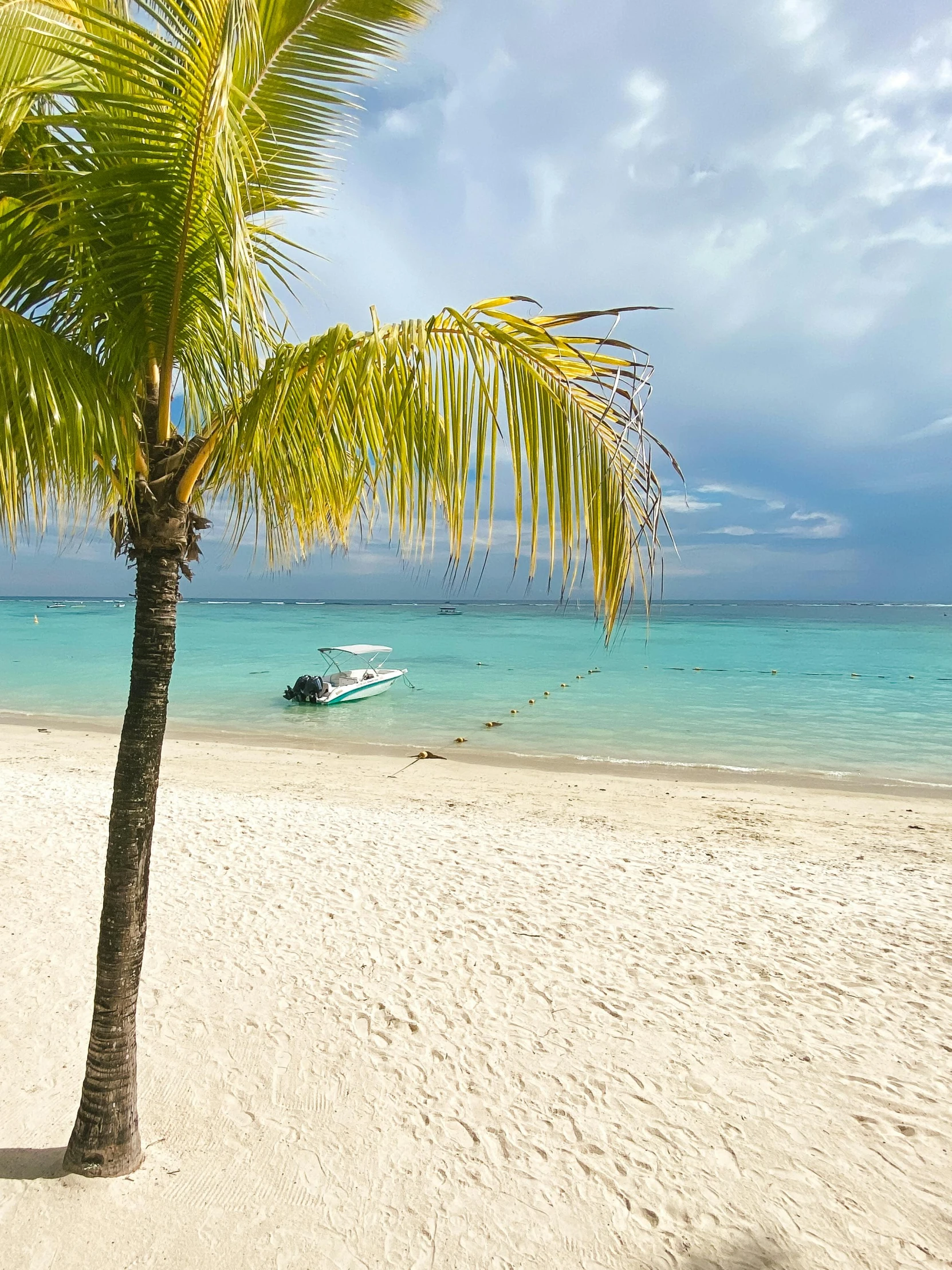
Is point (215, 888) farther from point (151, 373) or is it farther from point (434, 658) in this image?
point (434, 658)

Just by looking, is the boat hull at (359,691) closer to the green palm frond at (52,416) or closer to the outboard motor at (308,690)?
the outboard motor at (308,690)

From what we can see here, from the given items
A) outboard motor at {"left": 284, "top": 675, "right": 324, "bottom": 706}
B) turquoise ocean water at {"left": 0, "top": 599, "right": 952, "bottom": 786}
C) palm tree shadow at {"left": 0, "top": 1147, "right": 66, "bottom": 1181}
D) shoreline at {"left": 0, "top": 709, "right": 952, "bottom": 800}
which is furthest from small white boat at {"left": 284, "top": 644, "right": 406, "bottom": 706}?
palm tree shadow at {"left": 0, "top": 1147, "right": 66, "bottom": 1181}

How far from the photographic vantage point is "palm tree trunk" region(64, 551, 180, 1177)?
2691 mm

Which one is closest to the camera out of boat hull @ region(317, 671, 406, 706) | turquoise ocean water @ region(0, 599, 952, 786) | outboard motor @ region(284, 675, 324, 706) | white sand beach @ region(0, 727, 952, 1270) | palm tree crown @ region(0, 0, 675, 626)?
palm tree crown @ region(0, 0, 675, 626)

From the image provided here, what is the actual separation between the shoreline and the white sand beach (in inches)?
229

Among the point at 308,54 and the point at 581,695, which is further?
the point at 581,695

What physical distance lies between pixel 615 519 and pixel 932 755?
1780cm

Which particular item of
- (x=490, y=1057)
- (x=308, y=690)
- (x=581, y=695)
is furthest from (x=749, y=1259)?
(x=581, y=695)

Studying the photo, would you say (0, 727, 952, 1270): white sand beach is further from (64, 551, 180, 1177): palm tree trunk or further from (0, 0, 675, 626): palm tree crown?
(0, 0, 675, 626): palm tree crown

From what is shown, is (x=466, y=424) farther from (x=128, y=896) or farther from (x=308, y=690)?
(x=308, y=690)

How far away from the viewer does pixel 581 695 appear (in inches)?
1027

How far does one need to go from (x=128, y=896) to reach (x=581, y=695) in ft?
78.1

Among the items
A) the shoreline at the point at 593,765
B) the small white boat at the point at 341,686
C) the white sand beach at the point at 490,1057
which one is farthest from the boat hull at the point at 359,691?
the white sand beach at the point at 490,1057

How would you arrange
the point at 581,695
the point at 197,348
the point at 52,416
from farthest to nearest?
the point at 581,695, the point at 197,348, the point at 52,416
